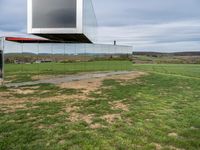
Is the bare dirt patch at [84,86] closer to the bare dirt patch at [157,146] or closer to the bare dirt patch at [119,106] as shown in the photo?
the bare dirt patch at [119,106]

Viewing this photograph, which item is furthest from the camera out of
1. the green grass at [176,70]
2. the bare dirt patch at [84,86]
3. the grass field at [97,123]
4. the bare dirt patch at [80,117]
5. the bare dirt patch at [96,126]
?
the green grass at [176,70]

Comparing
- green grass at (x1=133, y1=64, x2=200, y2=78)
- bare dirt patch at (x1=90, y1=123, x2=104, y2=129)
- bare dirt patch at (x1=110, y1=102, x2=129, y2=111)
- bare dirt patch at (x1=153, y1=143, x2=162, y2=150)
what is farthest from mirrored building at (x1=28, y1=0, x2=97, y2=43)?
bare dirt patch at (x1=153, y1=143, x2=162, y2=150)

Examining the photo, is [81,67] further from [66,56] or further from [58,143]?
[58,143]

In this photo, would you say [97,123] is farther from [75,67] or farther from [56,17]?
[75,67]

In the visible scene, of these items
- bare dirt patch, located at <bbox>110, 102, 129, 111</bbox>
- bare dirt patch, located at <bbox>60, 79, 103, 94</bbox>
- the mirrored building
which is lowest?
bare dirt patch, located at <bbox>110, 102, 129, 111</bbox>

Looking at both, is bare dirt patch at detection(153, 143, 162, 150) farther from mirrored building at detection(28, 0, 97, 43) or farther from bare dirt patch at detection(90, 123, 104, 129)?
mirrored building at detection(28, 0, 97, 43)

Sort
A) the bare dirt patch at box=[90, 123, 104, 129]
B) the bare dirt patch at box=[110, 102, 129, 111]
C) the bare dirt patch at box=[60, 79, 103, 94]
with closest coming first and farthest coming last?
the bare dirt patch at box=[90, 123, 104, 129] → the bare dirt patch at box=[110, 102, 129, 111] → the bare dirt patch at box=[60, 79, 103, 94]

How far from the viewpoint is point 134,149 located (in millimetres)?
4254

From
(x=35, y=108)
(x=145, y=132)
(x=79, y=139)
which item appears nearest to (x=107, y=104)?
(x=35, y=108)

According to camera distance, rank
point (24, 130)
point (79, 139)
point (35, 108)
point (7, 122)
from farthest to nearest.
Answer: point (35, 108) → point (7, 122) → point (24, 130) → point (79, 139)

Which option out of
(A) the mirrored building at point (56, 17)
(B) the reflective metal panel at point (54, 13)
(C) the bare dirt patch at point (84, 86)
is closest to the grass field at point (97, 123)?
(C) the bare dirt patch at point (84, 86)

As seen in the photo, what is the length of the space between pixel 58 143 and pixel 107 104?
11.3 ft

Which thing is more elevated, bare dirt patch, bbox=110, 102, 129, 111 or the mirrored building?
the mirrored building

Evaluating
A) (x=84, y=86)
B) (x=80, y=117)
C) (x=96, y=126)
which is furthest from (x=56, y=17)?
(x=96, y=126)
